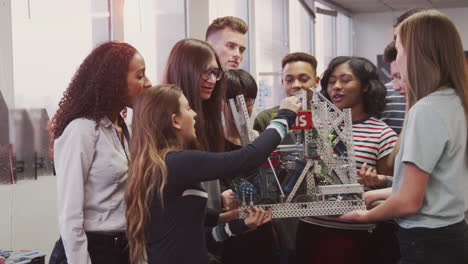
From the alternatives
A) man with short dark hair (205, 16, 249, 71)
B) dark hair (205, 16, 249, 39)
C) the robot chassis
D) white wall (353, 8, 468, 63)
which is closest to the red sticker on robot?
the robot chassis

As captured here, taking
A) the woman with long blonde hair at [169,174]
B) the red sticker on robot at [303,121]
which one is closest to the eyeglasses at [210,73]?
the woman with long blonde hair at [169,174]

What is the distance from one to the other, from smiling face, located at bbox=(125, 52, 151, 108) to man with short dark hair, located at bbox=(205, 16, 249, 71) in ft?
4.38

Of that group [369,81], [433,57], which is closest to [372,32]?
[369,81]

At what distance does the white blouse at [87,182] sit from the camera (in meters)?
1.71

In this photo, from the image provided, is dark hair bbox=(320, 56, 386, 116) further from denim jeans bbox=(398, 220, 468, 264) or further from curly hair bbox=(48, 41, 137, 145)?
curly hair bbox=(48, 41, 137, 145)

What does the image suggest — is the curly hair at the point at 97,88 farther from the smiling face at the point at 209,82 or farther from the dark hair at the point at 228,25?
the dark hair at the point at 228,25

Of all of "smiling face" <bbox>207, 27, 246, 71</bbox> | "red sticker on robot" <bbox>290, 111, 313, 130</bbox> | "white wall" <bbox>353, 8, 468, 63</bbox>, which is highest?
"white wall" <bbox>353, 8, 468, 63</bbox>

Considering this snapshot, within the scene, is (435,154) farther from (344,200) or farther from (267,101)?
(267,101)

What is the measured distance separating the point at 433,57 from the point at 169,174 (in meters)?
0.90

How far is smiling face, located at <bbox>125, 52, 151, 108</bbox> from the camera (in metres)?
1.88

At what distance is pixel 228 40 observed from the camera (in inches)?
129

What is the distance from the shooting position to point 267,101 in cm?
650

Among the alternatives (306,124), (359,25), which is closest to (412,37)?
(306,124)

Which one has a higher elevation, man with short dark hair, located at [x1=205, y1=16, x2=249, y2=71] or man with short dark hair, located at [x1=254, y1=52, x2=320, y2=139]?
man with short dark hair, located at [x1=205, y1=16, x2=249, y2=71]
